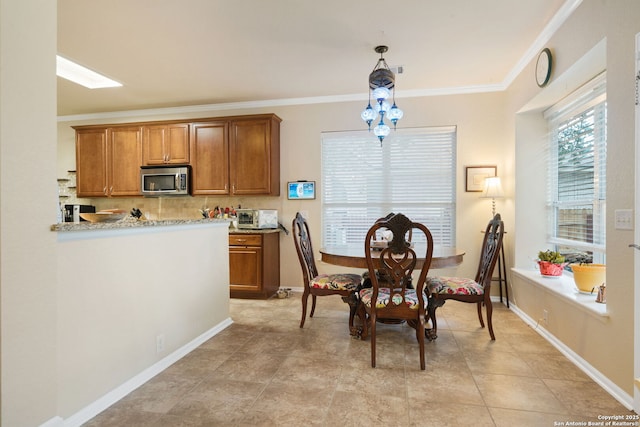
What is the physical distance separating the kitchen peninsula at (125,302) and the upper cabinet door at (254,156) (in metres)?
1.61

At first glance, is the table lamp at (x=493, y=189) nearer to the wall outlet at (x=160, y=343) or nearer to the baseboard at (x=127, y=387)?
the baseboard at (x=127, y=387)

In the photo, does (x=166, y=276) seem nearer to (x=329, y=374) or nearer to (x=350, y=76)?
(x=329, y=374)

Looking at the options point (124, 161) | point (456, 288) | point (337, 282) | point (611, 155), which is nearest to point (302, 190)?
point (337, 282)

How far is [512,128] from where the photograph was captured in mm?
3744

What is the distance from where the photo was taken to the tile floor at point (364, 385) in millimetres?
1762

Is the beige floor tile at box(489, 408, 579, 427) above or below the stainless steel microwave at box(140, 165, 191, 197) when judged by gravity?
below

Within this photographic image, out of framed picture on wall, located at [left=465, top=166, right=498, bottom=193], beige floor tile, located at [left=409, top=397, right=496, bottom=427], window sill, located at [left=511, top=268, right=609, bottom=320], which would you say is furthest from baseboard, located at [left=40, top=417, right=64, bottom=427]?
framed picture on wall, located at [left=465, top=166, right=498, bottom=193]

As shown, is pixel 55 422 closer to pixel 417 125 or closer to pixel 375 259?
pixel 375 259

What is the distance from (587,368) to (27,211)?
332 cm

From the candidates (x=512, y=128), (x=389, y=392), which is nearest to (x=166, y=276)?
(x=389, y=392)

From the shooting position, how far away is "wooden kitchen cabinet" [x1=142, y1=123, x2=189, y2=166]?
4.67 metres

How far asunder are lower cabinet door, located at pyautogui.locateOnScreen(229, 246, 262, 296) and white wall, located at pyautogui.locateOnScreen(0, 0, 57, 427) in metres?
2.66

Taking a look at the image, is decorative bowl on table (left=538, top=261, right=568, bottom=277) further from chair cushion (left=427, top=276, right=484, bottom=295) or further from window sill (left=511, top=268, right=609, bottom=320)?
chair cushion (left=427, top=276, right=484, bottom=295)

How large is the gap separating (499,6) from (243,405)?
3277 mm
